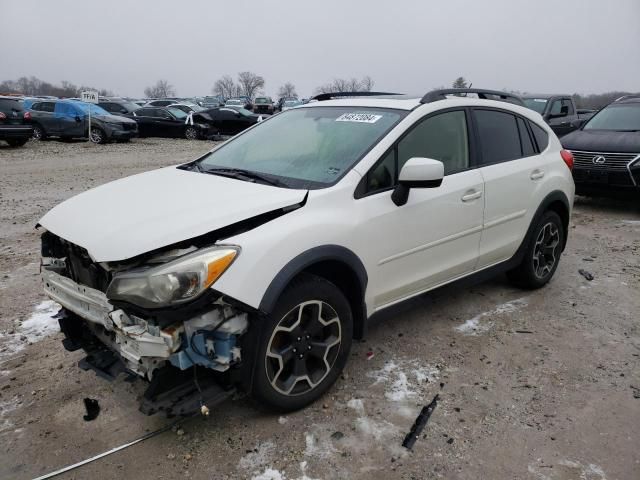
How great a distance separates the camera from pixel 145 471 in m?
2.54

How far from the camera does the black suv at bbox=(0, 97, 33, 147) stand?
1567cm

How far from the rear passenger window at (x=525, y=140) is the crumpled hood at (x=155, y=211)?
2.44 m

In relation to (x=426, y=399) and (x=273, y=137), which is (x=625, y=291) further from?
(x=273, y=137)

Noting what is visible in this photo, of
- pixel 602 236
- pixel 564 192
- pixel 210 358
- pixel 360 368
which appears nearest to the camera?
pixel 210 358

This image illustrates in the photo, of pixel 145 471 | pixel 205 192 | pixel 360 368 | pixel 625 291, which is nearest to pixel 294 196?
pixel 205 192

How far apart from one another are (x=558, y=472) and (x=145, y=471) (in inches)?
79.4

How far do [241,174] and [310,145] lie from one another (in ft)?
1.69

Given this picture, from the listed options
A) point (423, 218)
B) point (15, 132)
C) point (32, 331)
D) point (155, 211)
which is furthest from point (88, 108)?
point (423, 218)

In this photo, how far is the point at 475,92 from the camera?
4242 mm

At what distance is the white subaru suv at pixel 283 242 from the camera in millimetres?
2475

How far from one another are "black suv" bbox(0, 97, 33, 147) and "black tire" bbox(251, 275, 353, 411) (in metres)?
16.2

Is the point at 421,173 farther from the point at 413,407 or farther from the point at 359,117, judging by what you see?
the point at 413,407

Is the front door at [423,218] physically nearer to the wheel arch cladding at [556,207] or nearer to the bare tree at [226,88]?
the wheel arch cladding at [556,207]

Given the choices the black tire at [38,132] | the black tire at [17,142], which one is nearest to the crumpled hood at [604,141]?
the black tire at [17,142]
